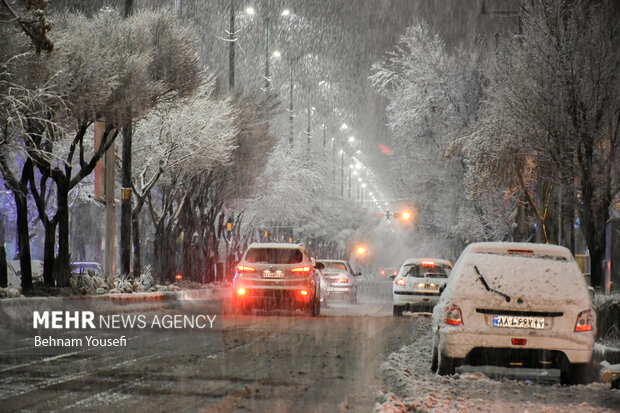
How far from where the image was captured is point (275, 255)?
23.3 metres

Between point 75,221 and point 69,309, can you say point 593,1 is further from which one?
point 75,221

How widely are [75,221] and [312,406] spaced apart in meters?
57.7

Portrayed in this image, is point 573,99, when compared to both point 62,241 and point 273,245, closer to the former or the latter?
point 273,245

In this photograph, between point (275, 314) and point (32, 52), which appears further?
point (275, 314)

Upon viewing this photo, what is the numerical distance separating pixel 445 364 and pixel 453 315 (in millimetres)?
602

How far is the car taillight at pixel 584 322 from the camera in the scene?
417 inches

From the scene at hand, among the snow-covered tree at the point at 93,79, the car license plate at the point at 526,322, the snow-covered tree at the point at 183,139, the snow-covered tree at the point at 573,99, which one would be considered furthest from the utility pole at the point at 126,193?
the car license plate at the point at 526,322

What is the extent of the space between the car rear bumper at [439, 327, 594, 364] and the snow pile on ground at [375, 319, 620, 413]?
0.36 meters

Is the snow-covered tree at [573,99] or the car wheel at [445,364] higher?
the snow-covered tree at [573,99]

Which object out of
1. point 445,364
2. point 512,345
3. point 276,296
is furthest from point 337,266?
point 512,345

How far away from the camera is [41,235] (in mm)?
64000

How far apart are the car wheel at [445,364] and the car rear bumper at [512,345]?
13 centimetres

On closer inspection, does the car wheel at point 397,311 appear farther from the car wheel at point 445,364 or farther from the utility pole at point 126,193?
the car wheel at point 445,364

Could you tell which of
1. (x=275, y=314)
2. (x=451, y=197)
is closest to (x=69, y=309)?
(x=275, y=314)
